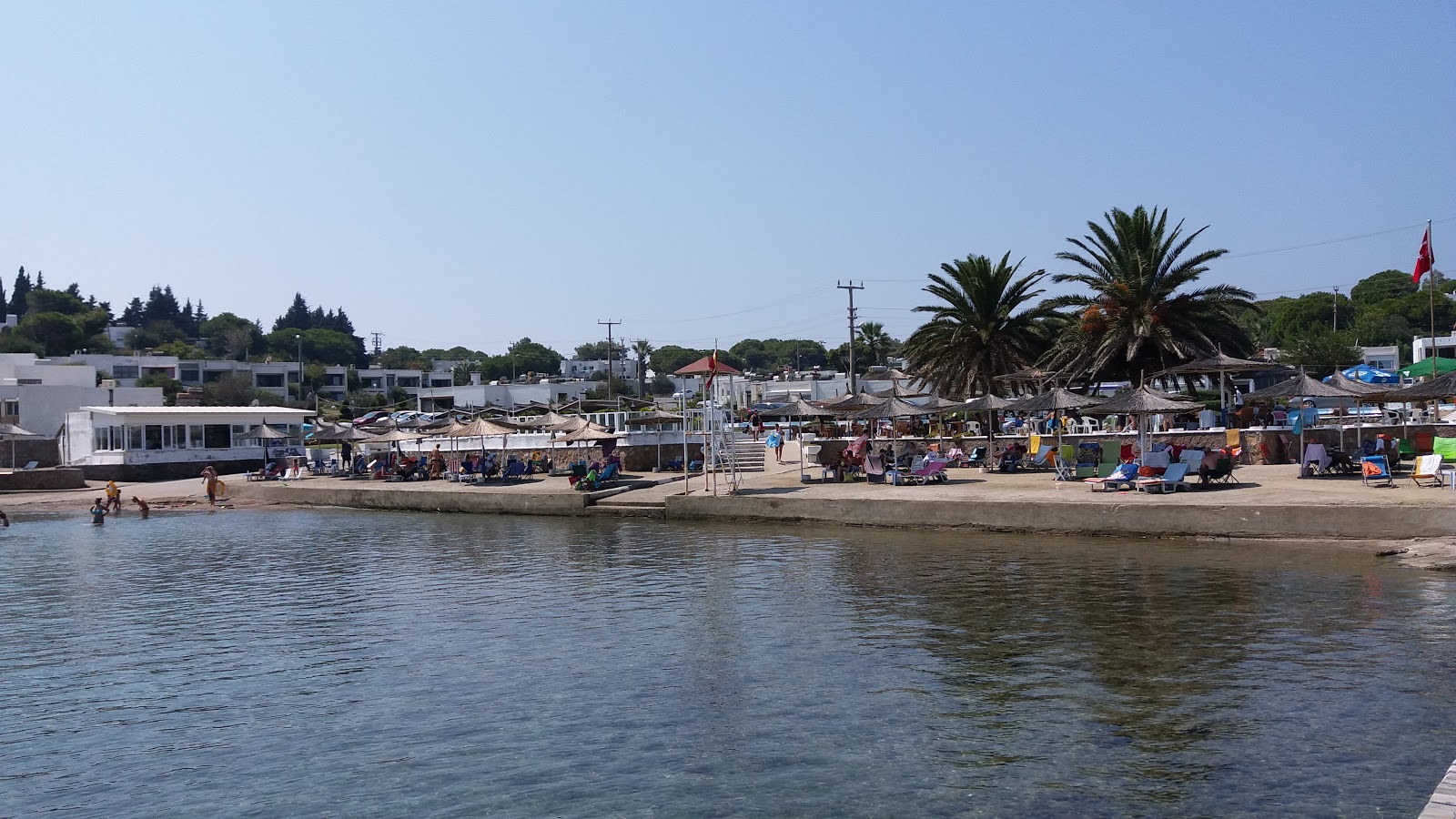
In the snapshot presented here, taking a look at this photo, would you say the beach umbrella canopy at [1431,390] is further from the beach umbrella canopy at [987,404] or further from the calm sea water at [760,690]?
the beach umbrella canopy at [987,404]

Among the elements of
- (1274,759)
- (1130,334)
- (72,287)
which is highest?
(72,287)

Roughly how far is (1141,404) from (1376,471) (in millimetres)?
5294

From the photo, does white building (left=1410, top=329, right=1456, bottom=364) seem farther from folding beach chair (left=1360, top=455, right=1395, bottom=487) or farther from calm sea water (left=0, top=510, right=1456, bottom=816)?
calm sea water (left=0, top=510, right=1456, bottom=816)

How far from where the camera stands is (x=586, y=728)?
452 inches

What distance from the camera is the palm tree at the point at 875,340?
96812 mm

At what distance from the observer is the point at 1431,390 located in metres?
24.6

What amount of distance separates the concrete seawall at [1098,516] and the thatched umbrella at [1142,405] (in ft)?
13.2

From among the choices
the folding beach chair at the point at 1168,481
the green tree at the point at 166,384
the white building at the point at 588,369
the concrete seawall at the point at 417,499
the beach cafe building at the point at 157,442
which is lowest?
the concrete seawall at the point at 417,499

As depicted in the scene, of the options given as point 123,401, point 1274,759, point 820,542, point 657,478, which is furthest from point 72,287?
point 1274,759

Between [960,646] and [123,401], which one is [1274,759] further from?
[123,401]

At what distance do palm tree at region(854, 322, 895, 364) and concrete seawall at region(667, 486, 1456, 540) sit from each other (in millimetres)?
A: 67011

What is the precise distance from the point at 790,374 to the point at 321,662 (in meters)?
106

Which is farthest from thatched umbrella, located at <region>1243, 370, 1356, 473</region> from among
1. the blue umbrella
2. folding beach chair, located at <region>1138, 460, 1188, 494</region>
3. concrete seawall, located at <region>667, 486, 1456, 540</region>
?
the blue umbrella

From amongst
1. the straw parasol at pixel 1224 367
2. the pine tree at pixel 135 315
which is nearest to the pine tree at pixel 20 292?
the pine tree at pixel 135 315
